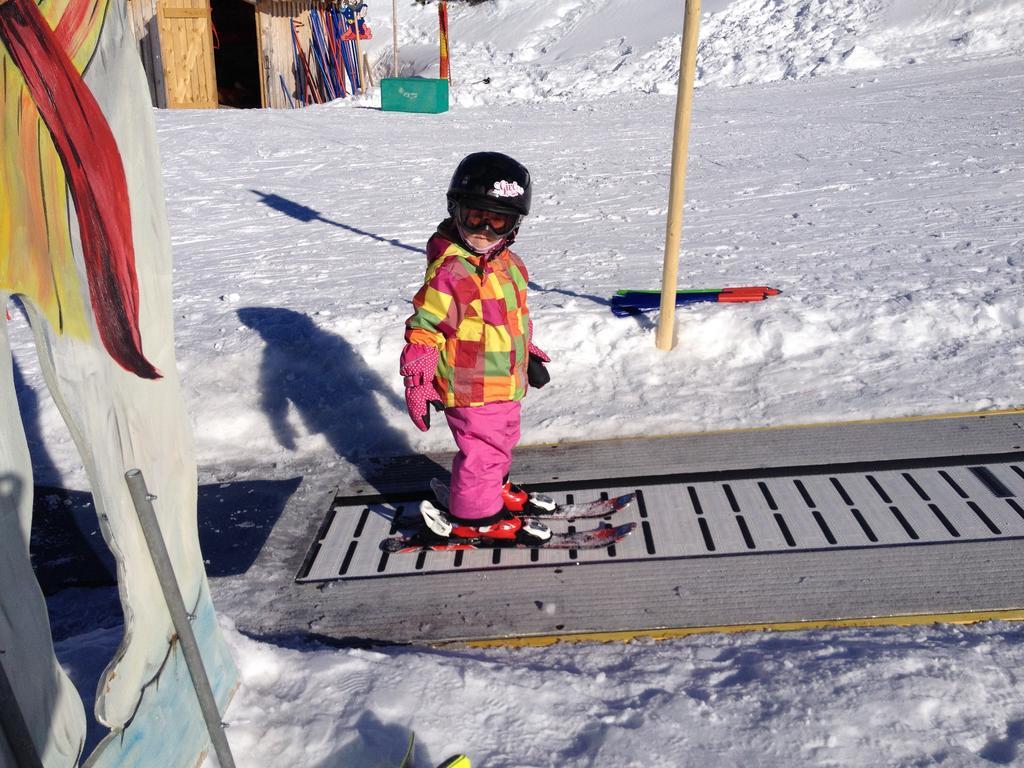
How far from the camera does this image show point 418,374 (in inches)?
132

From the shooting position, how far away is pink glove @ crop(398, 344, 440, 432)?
3332 mm

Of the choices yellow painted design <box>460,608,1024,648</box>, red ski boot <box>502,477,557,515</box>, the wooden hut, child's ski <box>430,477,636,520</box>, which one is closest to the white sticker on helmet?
red ski boot <box>502,477,557,515</box>

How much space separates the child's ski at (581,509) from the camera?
12.6 ft

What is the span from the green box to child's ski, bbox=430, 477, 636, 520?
1301cm

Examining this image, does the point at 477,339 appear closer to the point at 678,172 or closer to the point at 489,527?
the point at 489,527

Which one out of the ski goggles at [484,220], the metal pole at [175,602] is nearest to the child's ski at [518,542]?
the ski goggles at [484,220]

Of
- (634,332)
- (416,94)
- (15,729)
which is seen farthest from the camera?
(416,94)

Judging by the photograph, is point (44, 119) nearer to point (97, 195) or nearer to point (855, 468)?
point (97, 195)

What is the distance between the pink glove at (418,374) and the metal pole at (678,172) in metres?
1.97

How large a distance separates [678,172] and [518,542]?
7.47ft

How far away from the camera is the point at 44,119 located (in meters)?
1.78

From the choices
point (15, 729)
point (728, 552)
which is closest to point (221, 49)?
point (728, 552)

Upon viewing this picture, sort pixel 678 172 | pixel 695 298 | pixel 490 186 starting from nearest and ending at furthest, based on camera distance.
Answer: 1. pixel 490 186
2. pixel 678 172
3. pixel 695 298

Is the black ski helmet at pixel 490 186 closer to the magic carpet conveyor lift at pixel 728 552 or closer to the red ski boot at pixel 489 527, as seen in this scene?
the red ski boot at pixel 489 527
